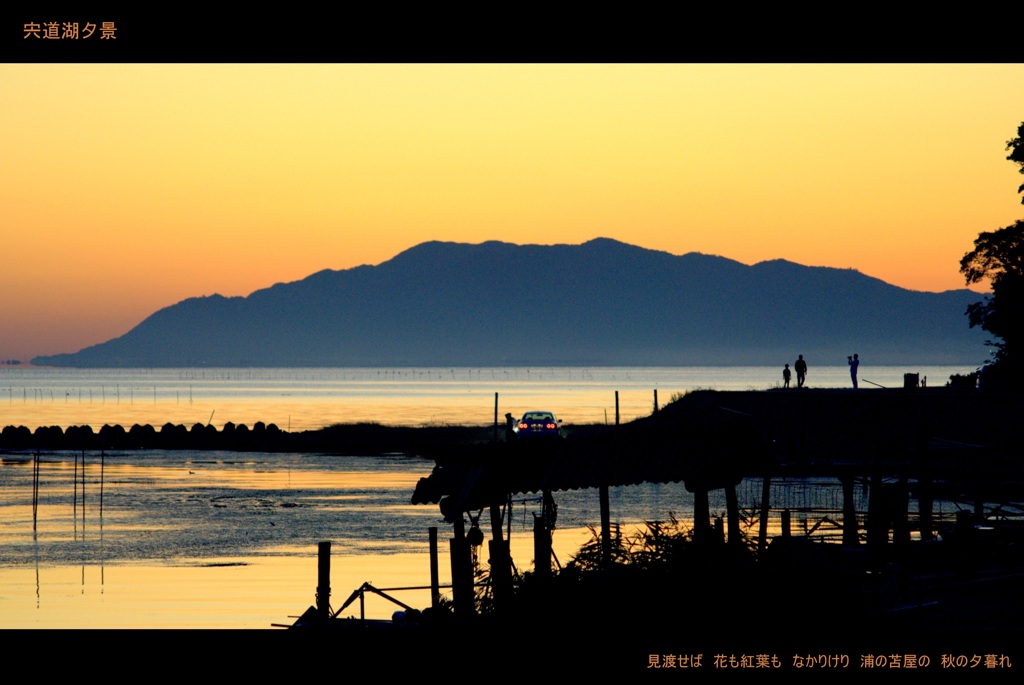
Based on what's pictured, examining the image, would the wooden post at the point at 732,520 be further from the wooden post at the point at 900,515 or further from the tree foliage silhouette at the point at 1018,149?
the tree foliage silhouette at the point at 1018,149

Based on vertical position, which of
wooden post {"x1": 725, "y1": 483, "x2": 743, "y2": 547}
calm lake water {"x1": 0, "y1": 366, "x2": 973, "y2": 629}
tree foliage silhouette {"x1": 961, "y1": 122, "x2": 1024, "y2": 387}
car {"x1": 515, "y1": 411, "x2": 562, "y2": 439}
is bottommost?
calm lake water {"x1": 0, "y1": 366, "x2": 973, "y2": 629}

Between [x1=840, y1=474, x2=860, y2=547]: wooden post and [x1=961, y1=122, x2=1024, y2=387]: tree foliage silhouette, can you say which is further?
[x1=961, y1=122, x2=1024, y2=387]: tree foliage silhouette

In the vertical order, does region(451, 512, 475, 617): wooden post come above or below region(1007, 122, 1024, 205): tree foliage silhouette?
below

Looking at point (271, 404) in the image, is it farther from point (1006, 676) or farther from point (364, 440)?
point (1006, 676)

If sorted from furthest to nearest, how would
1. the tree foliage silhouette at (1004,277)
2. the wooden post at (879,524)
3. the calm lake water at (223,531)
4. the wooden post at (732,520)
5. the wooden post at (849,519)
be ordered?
the tree foliage silhouette at (1004,277)
the wooden post at (849,519)
the calm lake water at (223,531)
the wooden post at (879,524)
the wooden post at (732,520)

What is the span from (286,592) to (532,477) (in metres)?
11.4

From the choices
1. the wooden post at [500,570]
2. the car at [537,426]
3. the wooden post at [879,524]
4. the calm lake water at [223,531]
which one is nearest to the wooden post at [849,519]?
the wooden post at [879,524]

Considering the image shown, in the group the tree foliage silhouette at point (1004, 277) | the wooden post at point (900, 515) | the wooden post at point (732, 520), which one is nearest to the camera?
the wooden post at point (732, 520)

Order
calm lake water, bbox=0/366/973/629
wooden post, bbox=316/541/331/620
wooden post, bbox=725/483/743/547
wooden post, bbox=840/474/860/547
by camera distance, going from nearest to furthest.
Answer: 1. wooden post, bbox=725/483/743/547
2. wooden post, bbox=316/541/331/620
3. calm lake water, bbox=0/366/973/629
4. wooden post, bbox=840/474/860/547

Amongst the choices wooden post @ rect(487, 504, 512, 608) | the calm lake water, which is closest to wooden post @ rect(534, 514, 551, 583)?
wooden post @ rect(487, 504, 512, 608)

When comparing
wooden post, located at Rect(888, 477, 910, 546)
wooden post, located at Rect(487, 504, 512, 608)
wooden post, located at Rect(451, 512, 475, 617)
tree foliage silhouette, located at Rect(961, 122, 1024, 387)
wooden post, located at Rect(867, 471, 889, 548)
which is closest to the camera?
wooden post, located at Rect(451, 512, 475, 617)

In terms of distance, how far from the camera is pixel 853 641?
19562 millimetres

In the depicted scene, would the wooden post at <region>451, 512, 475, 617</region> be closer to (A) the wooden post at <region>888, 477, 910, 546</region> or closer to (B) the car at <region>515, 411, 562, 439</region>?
(A) the wooden post at <region>888, 477, 910, 546</region>

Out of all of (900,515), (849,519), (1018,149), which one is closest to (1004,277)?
(1018,149)
